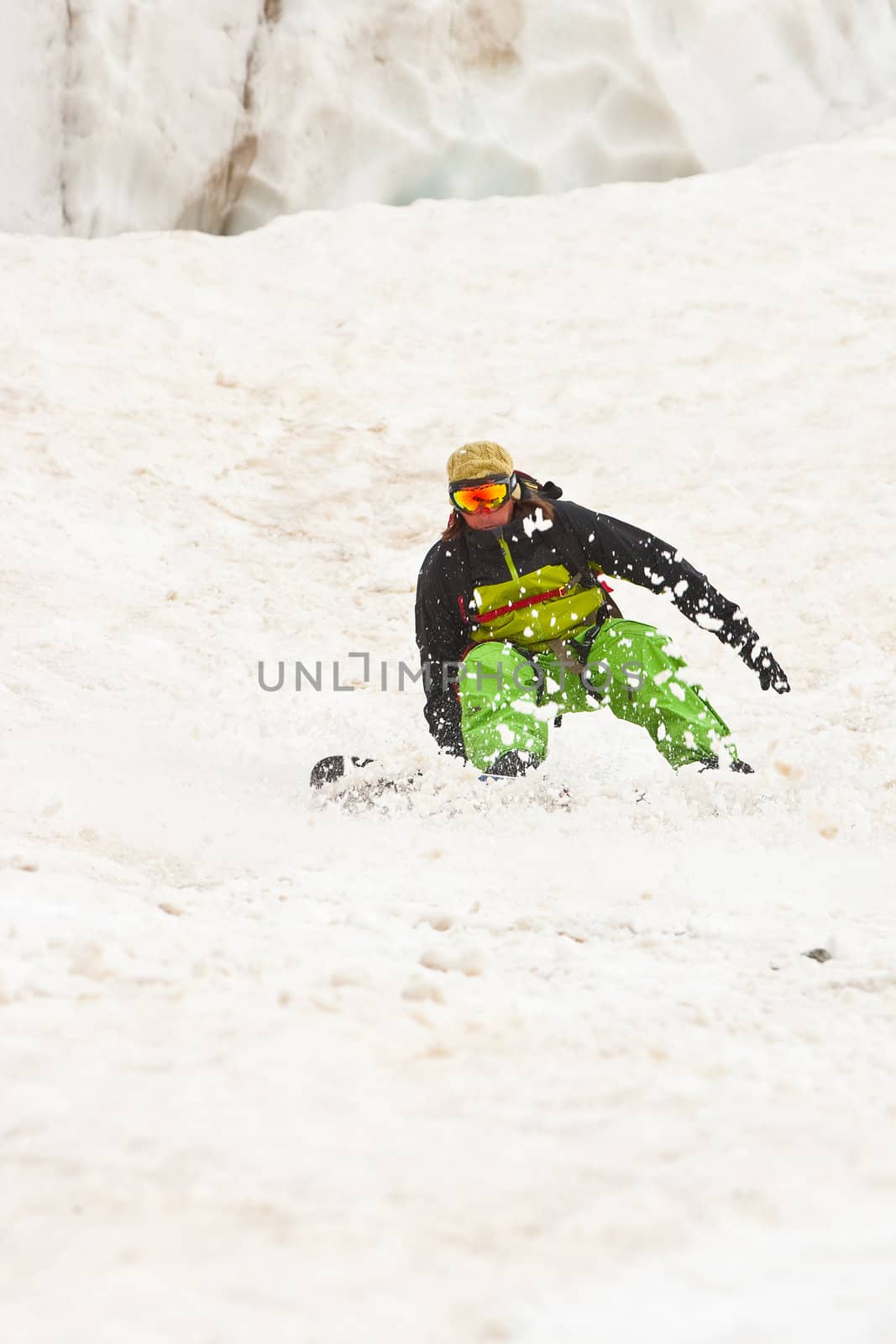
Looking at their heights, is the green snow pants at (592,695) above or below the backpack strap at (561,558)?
below

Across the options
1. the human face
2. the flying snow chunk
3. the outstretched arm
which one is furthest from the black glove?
the human face

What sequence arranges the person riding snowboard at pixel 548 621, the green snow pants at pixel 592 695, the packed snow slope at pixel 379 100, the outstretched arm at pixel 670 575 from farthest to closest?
the packed snow slope at pixel 379 100
the outstretched arm at pixel 670 575
the person riding snowboard at pixel 548 621
the green snow pants at pixel 592 695

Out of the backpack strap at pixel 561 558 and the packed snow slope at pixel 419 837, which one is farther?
the backpack strap at pixel 561 558

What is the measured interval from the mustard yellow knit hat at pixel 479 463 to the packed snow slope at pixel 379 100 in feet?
17.7

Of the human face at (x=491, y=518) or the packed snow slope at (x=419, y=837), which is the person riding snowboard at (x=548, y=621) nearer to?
the human face at (x=491, y=518)

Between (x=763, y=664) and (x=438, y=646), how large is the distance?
0.86 m

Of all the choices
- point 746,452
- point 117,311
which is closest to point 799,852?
point 746,452

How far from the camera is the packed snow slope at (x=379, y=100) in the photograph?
695 cm

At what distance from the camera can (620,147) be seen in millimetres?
7711

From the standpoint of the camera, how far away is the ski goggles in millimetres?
2783

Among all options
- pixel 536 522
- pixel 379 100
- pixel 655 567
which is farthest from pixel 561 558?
pixel 379 100

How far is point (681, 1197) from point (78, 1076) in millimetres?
534

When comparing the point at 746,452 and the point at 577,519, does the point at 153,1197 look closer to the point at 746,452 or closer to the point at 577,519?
the point at 577,519

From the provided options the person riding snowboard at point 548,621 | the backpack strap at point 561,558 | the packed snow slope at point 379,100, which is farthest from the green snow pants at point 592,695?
the packed snow slope at point 379,100
